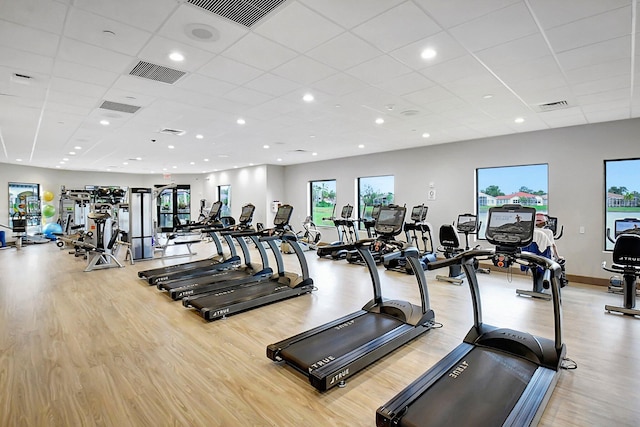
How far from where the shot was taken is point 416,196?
905 cm

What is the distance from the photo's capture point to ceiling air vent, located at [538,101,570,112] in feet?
16.4

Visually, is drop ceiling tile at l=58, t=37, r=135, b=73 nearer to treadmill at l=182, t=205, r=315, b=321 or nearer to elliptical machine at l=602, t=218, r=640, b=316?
treadmill at l=182, t=205, r=315, b=321

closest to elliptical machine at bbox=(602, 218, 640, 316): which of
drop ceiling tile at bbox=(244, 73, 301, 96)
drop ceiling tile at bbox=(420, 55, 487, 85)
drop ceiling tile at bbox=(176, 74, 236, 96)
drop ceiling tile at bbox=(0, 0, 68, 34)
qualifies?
drop ceiling tile at bbox=(420, 55, 487, 85)

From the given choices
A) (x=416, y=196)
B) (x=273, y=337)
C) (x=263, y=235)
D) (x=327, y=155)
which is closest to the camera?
(x=273, y=337)

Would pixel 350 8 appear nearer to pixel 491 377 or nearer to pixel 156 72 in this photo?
pixel 156 72

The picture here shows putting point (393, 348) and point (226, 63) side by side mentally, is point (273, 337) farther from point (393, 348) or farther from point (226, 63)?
point (226, 63)

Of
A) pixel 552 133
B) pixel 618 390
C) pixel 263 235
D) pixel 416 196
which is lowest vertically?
pixel 618 390

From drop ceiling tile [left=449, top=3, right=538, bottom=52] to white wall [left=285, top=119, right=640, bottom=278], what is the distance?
471cm

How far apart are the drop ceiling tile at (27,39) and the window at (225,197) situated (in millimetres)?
11646

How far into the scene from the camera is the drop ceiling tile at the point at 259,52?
10.4 ft

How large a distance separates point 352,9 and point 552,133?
6.12 meters

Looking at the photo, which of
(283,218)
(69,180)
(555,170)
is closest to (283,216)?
(283,218)

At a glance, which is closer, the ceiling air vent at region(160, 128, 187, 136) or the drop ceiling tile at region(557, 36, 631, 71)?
the drop ceiling tile at region(557, 36, 631, 71)

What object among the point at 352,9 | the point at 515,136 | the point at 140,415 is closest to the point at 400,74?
the point at 352,9
